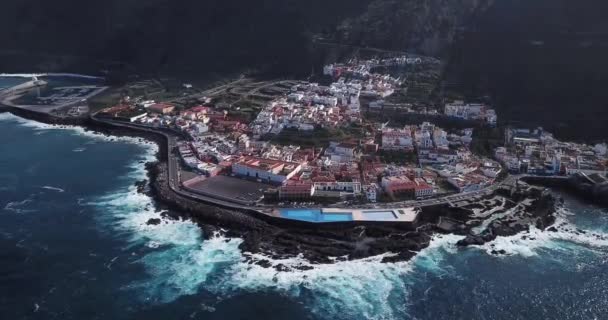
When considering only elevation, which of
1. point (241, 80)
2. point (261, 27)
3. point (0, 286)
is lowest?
point (0, 286)

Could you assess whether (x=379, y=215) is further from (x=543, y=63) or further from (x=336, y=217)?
(x=543, y=63)

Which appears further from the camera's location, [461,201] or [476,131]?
[476,131]

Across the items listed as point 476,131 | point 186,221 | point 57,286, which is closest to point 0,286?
point 57,286

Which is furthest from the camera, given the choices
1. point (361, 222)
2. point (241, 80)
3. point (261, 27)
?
point (261, 27)

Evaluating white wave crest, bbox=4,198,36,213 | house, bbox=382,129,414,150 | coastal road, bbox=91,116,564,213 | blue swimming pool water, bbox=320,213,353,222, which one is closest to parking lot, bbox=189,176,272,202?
coastal road, bbox=91,116,564,213

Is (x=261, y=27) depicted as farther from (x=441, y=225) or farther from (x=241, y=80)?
(x=441, y=225)

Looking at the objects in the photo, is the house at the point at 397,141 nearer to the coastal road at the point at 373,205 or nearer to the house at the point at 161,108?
the coastal road at the point at 373,205
